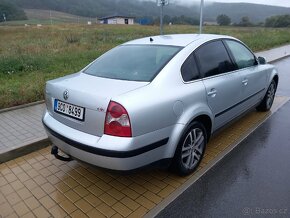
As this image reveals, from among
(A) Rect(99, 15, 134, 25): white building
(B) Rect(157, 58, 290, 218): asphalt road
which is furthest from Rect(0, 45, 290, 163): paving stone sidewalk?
(A) Rect(99, 15, 134, 25): white building

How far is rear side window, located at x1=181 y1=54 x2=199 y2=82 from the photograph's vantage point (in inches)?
121

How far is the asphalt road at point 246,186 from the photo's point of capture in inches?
105

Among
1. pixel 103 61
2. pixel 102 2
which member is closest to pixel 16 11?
pixel 102 2

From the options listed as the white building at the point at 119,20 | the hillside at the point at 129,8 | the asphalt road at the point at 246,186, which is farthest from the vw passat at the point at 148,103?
the hillside at the point at 129,8

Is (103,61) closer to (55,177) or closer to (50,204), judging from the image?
(55,177)

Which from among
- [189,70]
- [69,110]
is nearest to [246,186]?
[189,70]

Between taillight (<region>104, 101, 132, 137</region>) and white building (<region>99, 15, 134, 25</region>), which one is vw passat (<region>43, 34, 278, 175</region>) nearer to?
taillight (<region>104, 101, 132, 137</region>)

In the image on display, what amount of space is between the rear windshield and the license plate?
1.93 feet

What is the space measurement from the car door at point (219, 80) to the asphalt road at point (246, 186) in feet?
1.86

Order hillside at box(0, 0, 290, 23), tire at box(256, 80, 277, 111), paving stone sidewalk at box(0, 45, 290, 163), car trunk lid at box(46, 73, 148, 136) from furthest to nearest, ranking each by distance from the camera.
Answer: hillside at box(0, 0, 290, 23), tire at box(256, 80, 277, 111), paving stone sidewalk at box(0, 45, 290, 163), car trunk lid at box(46, 73, 148, 136)

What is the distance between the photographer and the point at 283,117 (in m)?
5.16

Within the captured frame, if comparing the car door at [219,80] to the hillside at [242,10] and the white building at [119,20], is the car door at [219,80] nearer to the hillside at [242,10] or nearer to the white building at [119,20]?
the white building at [119,20]

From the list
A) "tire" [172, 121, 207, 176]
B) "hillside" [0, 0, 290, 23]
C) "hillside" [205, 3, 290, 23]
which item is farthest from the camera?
"hillside" [0, 0, 290, 23]

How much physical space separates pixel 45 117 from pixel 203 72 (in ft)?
6.55
